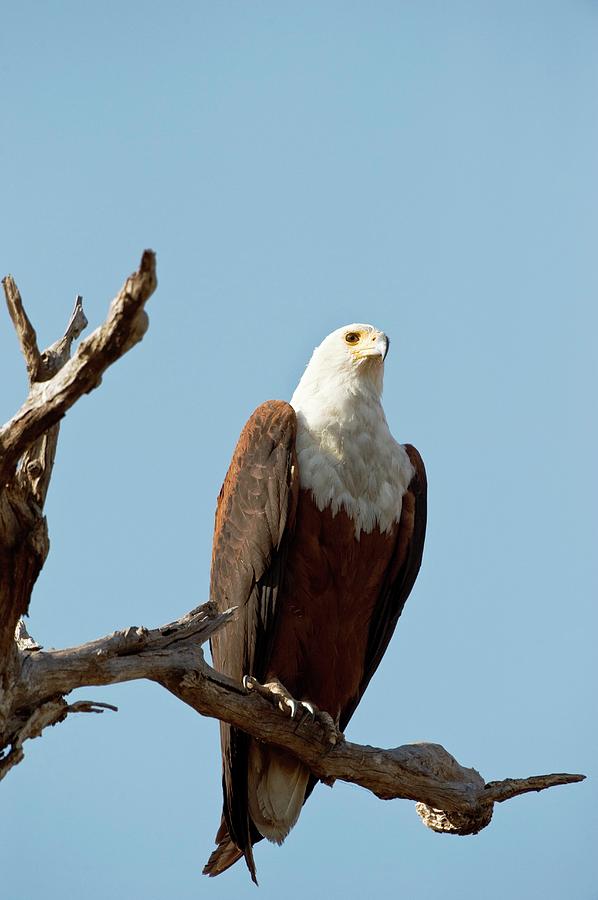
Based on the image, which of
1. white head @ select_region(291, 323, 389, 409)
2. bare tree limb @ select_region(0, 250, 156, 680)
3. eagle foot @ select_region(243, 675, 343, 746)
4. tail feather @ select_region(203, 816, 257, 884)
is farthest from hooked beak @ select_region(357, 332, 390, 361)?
tail feather @ select_region(203, 816, 257, 884)

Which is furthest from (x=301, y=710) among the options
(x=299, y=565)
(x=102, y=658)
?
(x=102, y=658)

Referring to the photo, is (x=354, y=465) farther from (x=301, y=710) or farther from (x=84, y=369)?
(x=84, y=369)

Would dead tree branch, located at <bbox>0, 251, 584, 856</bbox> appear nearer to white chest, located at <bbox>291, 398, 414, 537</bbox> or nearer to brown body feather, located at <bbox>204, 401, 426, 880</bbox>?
brown body feather, located at <bbox>204, 401, 426, 880</bbox>

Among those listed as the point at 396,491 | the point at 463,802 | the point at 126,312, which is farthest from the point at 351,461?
the point at 126,312

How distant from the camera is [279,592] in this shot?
5.33 metres

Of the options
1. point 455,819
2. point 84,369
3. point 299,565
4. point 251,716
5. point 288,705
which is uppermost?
point 299,565

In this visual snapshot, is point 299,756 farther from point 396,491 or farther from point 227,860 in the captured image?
point 396,491

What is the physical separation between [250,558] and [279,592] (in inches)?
8.7

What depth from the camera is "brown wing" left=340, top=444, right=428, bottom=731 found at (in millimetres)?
5707

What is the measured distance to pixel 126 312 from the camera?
3109 millimetres

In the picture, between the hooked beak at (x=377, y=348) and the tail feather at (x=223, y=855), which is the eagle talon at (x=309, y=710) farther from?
the hooked beak at (x=377, y=348)

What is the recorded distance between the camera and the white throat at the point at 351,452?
5406mm

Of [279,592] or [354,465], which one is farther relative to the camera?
[354,465]

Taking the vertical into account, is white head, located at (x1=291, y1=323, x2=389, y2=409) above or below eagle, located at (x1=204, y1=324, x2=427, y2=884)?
above
